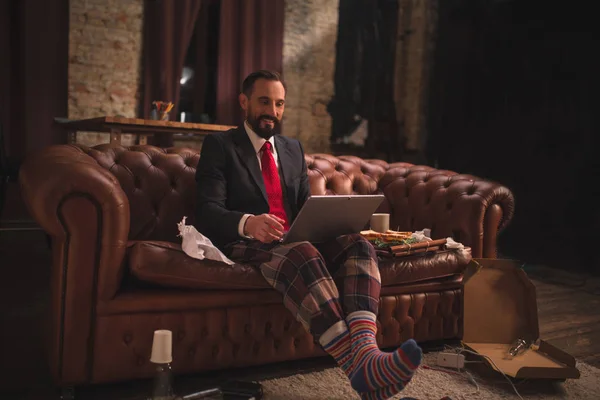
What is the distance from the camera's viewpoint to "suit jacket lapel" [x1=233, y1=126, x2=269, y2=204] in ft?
7.77

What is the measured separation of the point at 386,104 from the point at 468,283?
5.14m

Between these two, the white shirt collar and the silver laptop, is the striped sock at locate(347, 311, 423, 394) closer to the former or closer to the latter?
the silver laptop

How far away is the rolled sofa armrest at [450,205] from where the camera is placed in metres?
2.75

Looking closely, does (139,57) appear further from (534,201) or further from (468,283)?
(468,283)

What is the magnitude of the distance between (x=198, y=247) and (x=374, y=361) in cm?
79

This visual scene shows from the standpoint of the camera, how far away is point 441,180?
300cm

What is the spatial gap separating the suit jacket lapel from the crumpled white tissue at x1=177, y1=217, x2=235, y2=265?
1.27 feet

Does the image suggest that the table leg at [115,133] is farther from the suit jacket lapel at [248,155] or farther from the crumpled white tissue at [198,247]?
the crumpled white tissue at [198,247]

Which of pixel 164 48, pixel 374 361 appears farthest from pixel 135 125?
pixel 374 361

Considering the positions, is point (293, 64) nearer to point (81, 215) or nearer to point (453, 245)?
point (453, 245)

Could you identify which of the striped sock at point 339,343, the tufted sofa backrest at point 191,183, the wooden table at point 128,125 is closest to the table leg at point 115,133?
the wooden table at point 128,125

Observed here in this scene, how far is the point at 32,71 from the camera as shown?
5430 mm

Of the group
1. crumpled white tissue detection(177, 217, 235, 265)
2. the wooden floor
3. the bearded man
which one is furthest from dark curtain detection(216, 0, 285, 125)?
crumpled white tissue detection(177, 217, 235, 265)

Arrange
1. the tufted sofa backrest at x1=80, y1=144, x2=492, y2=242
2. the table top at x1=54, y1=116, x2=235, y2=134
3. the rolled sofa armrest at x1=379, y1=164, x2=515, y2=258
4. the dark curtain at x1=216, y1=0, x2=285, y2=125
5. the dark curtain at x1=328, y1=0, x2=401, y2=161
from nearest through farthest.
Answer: the tufted sofa backrest at x1=80, y1=144, x2=492, y2=242 → the rolled sofa armrest at x1=379, y1=164, x2=515, y2=258 → the table top at x1=54, y1=116, x2=235, y2=134 → the dark curtain at x1=216, y1=0, x2=285, y2=125 → the dark curtain at x1=328, y1=0, x2=401, y2=161
